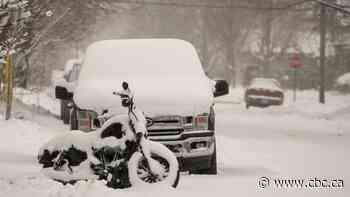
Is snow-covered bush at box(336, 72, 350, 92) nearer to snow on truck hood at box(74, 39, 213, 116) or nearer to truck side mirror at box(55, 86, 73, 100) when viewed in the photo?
snow on truck hood at box(74, 39, 213, 116)

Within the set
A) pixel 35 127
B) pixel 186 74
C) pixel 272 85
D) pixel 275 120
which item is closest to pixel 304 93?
pixel 272 85

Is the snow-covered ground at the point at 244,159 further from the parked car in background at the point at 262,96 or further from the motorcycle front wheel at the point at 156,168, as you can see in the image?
the parked car in background at the point at 262,96

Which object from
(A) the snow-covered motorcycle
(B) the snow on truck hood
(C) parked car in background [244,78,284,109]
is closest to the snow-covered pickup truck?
(B) the snow on truck hood

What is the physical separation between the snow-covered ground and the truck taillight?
2.32ft

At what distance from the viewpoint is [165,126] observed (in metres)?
8.94

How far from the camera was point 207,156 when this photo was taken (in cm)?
921

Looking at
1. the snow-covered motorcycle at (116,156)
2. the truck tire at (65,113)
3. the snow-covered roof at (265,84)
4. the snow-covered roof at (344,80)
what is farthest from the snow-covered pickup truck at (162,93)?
the snow-covered roof at (344,80)

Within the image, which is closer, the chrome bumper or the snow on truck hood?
the chrome bumper

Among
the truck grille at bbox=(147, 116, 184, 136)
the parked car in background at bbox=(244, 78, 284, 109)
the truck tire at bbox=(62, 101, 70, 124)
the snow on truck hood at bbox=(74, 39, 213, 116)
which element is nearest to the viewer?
the truck grille at bbox=(147, 116, 184, 136)

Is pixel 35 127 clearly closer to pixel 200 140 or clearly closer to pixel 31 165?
pixel 31 165

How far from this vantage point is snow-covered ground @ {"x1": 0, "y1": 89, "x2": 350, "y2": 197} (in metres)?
7.55

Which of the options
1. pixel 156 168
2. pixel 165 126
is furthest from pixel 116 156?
pixel 165 126

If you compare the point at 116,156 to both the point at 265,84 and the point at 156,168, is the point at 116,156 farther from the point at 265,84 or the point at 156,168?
the point at 265,84

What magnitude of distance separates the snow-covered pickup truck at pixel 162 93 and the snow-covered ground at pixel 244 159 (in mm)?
560
